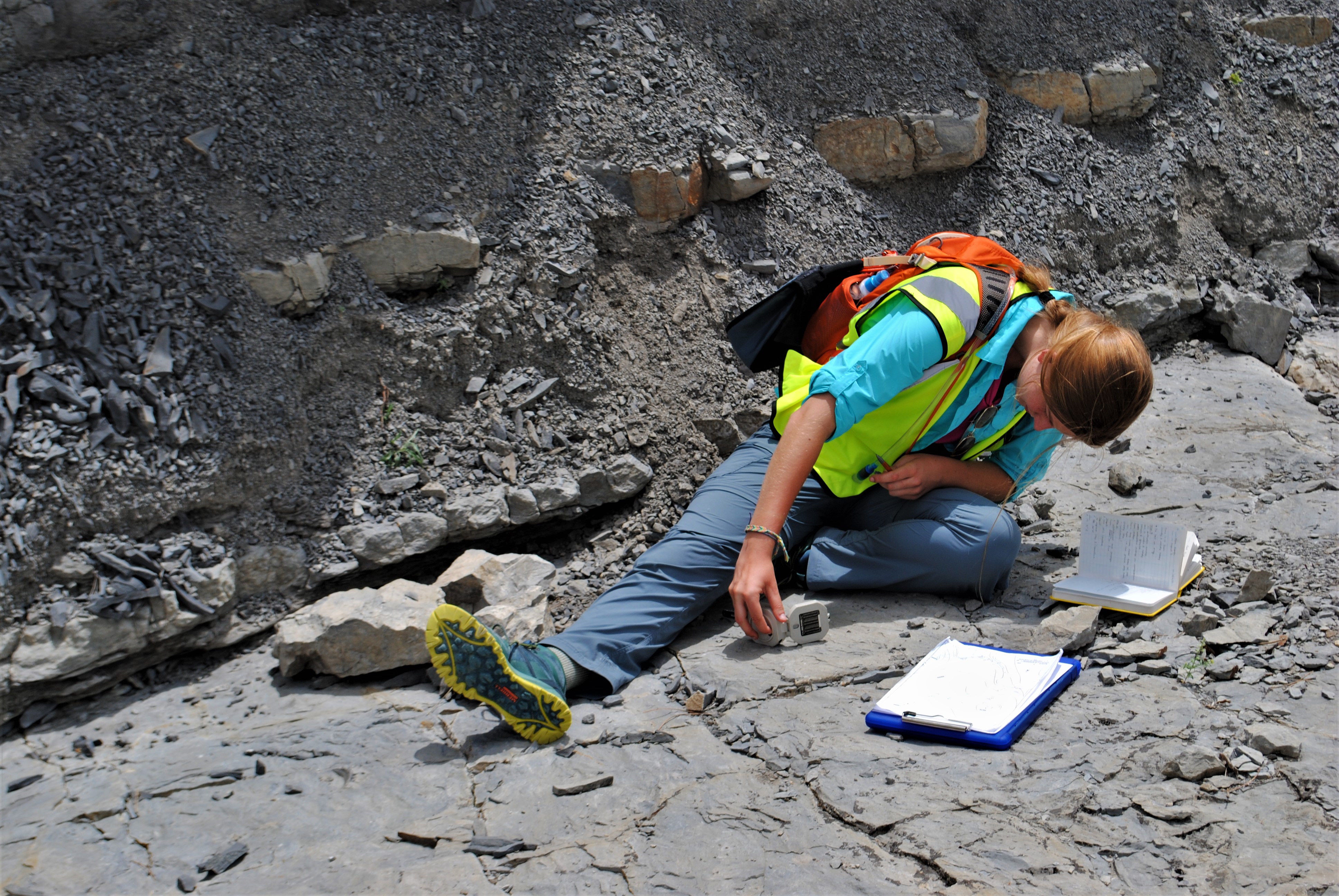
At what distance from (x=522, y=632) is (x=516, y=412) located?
108 cm

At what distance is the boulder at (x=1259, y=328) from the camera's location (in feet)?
16.7

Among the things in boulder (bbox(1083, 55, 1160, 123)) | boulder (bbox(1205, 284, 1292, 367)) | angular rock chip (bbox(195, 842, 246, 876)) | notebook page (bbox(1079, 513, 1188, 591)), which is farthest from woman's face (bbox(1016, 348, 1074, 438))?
boulder (bbox(1083, 55, 1160, 123))

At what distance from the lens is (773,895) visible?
5.98ft

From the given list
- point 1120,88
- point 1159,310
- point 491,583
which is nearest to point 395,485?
point 491,583

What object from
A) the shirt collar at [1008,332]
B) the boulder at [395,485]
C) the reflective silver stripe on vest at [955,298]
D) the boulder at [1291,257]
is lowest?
the boulder at [395,485]

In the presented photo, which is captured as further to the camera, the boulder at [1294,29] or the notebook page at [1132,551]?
the boulder at [1294,29]

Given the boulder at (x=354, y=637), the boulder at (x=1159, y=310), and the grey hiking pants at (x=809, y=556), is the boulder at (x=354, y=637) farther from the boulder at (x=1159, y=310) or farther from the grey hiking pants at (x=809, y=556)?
the boulder at (x=1159, y=310)

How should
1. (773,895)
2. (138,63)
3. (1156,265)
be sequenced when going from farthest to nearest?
(1156,265)
(138,63)
(773,895)

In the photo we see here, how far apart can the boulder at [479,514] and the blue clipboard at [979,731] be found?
1.76 meters

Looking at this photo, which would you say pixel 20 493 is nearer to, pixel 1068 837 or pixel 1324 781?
pixel 1068 837

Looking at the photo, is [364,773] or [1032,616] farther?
[1032,616]

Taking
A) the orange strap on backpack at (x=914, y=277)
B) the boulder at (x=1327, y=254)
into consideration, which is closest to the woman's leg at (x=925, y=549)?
the orange strap on backpack at (x=914, y=277)

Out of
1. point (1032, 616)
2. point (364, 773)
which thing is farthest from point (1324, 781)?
point (364, 773)

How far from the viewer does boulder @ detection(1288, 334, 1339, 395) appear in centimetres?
487
